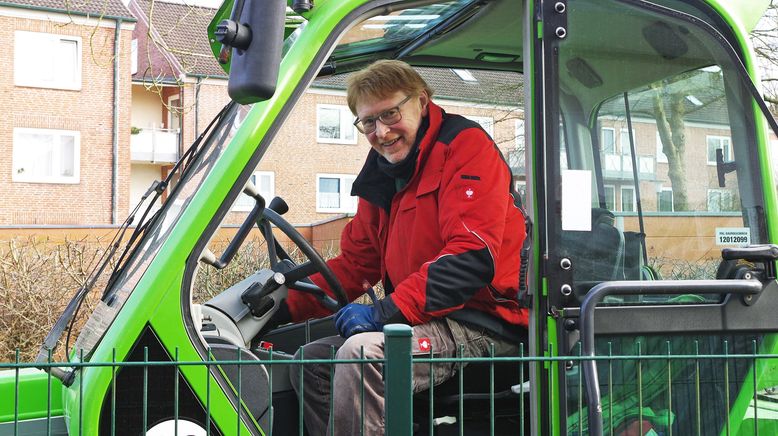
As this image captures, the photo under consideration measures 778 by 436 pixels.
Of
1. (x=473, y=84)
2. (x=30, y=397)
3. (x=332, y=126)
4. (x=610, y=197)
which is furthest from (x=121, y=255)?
(x=332, y=126)

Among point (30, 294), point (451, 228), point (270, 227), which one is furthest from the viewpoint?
point (30, 294)

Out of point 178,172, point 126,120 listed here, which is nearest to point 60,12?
point 126,120

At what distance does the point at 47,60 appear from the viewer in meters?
29.3

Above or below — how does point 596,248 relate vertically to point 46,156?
below

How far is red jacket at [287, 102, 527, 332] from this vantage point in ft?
10.2

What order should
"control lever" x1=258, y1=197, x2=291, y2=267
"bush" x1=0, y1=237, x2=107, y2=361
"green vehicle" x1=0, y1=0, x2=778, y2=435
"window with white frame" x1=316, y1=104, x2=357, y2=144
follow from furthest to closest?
"window with white frame" x1=316, y1=104, x2=357, y2=144, "bush" x1=0, y1=237, x2=107, y2=361, "control lever" x1=258, y1=197, x2=291, y2=267, "green vehicle" x1=0, y1=0, x2=778, y2=435

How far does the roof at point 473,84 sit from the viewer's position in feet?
13.9

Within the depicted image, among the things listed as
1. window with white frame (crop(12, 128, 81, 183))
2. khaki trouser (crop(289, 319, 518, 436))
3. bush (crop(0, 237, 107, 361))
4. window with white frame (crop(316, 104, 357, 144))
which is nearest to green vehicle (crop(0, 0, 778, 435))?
khaki trouser (crop(289, 319, 518, 436))

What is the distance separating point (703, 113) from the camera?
124 inches

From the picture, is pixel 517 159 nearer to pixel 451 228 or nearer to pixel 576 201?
pixel 451 228

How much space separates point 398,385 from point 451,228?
0.83m

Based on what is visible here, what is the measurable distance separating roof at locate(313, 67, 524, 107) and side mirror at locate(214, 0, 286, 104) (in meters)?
1.64

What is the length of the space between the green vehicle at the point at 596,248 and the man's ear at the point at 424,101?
488mm

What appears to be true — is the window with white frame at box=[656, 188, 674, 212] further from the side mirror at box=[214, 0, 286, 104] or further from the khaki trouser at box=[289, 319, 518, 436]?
the side mirror at box=[214, 0, 286, 104]
